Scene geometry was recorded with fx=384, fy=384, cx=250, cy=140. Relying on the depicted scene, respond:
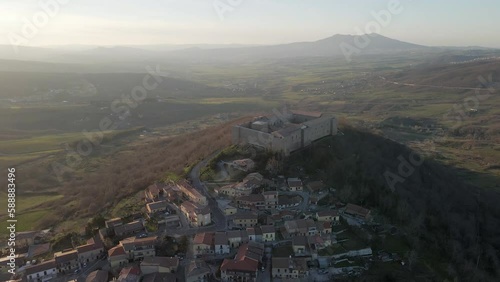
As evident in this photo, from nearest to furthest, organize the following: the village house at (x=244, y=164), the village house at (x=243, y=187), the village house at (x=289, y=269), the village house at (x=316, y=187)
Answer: the village house at (x=289, y=269) < the village house at (x=243, y=187) < the village house at (x=316, y=187) < the village house at (x=244, y=164)

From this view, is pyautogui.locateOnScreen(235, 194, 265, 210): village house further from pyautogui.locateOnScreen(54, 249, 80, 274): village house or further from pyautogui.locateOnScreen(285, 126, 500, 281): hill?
pyautogui.locateOnScreen(54, 249, 80, 274): village house

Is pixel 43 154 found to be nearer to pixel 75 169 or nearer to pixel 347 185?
pixel 75 169

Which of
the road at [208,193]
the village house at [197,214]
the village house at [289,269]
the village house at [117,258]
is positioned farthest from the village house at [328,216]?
the village house at [117,258]

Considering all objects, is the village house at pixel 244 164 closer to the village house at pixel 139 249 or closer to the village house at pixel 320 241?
the village house at pixel 320 241

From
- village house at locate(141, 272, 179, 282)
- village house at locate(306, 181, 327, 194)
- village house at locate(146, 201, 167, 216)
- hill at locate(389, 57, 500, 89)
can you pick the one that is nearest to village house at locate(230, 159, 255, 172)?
village house at locate(306, 181, 327, 194)

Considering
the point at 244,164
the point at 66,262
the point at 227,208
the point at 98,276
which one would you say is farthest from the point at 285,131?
the point at 66,262

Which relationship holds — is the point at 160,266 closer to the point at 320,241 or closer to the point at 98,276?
the point at 98,276
